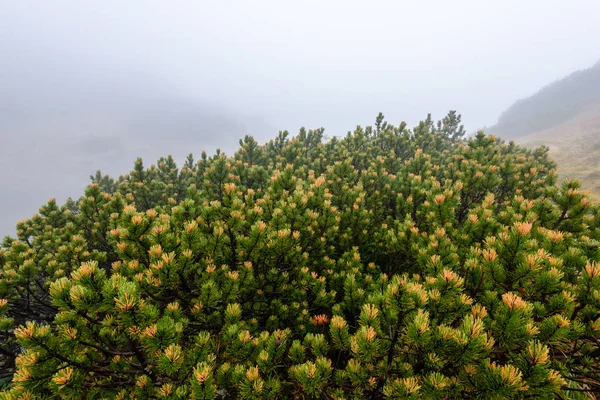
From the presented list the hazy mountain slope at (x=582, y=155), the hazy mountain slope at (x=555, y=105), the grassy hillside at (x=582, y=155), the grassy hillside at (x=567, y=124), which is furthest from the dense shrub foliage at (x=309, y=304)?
the hazy mountain slope at (x=555, y=105)

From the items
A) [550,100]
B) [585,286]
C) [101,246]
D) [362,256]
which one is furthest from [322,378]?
[550,100]

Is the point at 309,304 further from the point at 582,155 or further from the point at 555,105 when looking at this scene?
the point at 555,105

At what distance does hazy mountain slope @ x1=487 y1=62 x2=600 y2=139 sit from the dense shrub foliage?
120167 mm

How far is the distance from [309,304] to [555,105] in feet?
498

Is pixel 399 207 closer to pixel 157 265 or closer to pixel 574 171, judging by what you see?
pixel 157 265

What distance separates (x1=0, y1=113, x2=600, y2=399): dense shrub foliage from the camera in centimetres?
232

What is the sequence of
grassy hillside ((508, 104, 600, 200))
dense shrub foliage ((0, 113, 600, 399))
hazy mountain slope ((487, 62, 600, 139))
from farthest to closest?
hazy mountain slope ((487, 62, 600, 139)) → grassy hillside ((508, 104, 600, 200)) → dense shrub foliage ((0, 113, 600, 399))

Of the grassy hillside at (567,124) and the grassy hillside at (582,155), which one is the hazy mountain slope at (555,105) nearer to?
the grassy hillside at (567,124)

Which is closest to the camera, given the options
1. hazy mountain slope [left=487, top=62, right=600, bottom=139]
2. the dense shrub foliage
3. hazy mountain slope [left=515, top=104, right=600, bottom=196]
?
the dense shrub foliage

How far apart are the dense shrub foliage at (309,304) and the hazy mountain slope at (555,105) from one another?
394ft

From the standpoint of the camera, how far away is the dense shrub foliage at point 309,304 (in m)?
2.32

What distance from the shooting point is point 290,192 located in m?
6.09

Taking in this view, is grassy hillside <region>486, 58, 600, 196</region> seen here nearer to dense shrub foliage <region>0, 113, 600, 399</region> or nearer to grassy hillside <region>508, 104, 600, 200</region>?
grassy hillside <region>508, 104, 600, 200</region>

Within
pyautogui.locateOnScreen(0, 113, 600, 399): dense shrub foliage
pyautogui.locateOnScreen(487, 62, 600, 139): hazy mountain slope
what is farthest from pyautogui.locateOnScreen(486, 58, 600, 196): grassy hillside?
pyautogui.locateOnScreen(0, 113, 600, 399): dense shrub foliage
